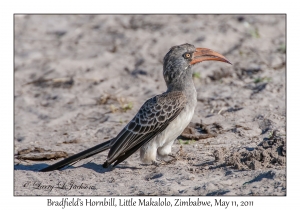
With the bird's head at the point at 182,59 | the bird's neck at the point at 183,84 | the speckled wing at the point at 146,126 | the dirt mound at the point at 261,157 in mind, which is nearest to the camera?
the dirt mound at the point at 261,157

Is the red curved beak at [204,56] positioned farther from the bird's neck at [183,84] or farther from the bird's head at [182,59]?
the bird's neck at [183,84]

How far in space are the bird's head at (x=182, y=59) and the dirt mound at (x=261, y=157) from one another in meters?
1.22

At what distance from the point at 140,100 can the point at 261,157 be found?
3.78m

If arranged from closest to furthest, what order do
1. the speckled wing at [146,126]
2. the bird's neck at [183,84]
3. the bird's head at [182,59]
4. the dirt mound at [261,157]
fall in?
the dirt mound at [261,157], the speckled wing at [146,126], the bird's neck at [183,84], the bird's head at [182,59]

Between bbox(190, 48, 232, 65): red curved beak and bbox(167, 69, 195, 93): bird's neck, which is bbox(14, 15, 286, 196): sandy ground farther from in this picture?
bbox(190, 48, 232, 65): red curved beak

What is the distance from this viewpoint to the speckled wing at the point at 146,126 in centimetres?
700

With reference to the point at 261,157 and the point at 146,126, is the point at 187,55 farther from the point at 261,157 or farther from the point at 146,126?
the point at 261,157

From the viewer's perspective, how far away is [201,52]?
24.9 ft

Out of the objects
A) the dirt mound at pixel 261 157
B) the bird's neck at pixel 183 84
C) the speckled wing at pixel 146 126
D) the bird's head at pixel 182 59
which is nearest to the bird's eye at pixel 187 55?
the bird's head at pixel 182 59

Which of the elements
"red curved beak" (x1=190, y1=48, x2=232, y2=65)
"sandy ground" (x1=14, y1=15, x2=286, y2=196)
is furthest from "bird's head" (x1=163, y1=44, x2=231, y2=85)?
"sandy ground" (x1=14, y1=15, x2=286, y2=196)

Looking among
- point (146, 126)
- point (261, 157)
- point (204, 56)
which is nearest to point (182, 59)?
point (204, 56)

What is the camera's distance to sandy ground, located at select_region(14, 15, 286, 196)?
6613mm
